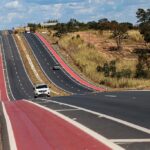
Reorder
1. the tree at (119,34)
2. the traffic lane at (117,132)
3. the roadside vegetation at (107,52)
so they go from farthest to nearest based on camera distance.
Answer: the tree at (119,34) < the roadside vegetation at (107,52) < the traffic lane at (117,132)

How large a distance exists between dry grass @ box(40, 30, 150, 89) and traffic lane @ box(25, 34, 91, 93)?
314cm

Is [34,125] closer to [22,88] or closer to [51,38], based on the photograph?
[22,88]

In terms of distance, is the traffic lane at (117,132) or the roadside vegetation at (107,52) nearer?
the traffic lane at (117,132)

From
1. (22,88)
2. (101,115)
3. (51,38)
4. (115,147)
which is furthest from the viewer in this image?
(51,38)

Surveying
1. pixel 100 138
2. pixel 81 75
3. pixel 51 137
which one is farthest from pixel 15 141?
pixel 81 75

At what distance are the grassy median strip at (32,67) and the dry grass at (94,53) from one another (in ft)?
22.3

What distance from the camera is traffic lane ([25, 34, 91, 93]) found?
88969 millimetres

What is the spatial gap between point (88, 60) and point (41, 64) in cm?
1061

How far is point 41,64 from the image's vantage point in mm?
114750

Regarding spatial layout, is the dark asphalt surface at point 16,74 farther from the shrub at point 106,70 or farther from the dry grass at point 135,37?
the dry grass at point 135,37

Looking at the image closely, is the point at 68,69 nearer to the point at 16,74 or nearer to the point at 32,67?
the point at 32,67

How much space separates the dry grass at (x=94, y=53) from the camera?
102 meters

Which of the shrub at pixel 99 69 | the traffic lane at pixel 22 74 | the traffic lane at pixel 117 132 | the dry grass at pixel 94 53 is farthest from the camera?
the dry grass at pixel 94 53

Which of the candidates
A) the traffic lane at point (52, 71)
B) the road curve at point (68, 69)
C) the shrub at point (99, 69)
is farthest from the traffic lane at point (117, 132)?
the shrub at point (99, 69)
